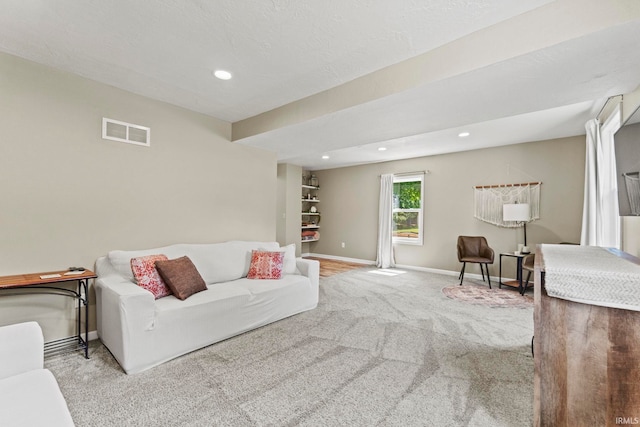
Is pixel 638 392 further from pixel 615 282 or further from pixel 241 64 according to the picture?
pixel 241 64

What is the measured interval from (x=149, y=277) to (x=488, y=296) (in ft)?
14.3

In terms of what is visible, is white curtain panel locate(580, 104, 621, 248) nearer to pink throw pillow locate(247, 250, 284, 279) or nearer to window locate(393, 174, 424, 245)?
window locate(393, 174, 424, 245)

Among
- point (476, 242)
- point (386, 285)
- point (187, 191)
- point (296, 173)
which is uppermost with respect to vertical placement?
point (296, 173)

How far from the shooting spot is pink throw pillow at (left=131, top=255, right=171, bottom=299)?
255 cm

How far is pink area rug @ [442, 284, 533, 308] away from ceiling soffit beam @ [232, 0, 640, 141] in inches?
123

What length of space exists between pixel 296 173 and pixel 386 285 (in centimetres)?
350

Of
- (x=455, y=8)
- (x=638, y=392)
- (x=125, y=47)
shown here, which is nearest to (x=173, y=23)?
(x=125, y=47)

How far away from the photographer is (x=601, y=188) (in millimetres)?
3092

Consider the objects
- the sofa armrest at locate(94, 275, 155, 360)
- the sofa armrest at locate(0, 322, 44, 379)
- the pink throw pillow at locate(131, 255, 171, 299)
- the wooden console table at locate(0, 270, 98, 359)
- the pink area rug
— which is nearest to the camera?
the sofa armrest at locate(0, 322, 44, 379)

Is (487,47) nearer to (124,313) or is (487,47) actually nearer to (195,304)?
(195,304)

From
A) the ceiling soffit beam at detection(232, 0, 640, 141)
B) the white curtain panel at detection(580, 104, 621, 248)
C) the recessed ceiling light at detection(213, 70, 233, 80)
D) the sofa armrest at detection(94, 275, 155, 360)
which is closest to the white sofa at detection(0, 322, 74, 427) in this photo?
the sofa armrest at detection(94, 275, 155, 360)

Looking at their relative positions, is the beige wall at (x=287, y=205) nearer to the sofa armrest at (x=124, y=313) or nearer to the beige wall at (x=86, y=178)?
the beige wall at (x=86, y=178)

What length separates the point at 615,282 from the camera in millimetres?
1062

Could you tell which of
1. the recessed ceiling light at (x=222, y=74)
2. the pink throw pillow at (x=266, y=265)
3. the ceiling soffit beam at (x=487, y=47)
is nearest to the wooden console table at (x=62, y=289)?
the pink throw pillow at (x=266, y=265)
